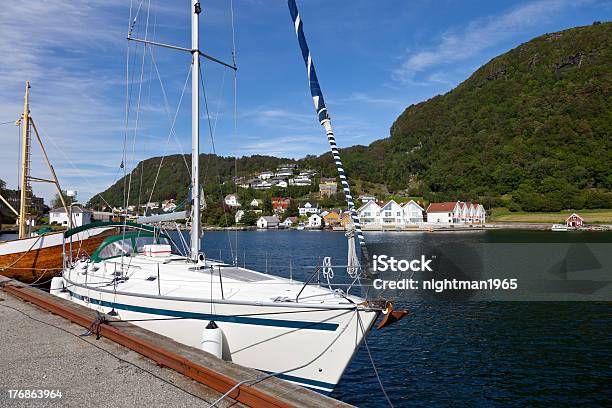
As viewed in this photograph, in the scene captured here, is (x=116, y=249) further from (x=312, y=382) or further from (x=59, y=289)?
(x=312, y=382)

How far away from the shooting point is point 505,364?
568 inches

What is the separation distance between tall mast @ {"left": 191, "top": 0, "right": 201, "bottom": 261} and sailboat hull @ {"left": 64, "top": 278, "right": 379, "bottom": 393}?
3438mm

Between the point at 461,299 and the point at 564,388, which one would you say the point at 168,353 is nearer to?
the point at 564,388

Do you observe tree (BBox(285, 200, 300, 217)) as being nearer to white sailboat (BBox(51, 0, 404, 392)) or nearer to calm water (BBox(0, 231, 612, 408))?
calm water (BBox(0, 231, 612, 408))

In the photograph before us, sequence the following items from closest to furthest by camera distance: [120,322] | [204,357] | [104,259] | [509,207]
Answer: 1. [204,357]
2. [120,322]
3. [104,259]
4. [509,207]

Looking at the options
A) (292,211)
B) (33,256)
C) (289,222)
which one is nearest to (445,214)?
(289,222)

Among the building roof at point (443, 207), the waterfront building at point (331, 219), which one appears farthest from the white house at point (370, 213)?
the building roof at point (443, 207)

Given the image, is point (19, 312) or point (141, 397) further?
point (19, 312)

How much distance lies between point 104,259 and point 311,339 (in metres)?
9.54

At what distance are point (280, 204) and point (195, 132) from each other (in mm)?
170326

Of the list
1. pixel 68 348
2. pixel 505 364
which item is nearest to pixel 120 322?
pixel 68 348

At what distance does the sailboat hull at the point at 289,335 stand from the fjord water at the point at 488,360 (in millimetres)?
3187

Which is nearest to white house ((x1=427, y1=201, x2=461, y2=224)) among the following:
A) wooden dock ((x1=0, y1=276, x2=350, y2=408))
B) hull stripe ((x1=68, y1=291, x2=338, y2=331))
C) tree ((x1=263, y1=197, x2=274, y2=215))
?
tree ((x1=263, y1=197, x2=274, y2=215))

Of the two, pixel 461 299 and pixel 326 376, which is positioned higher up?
pixel 326 376
